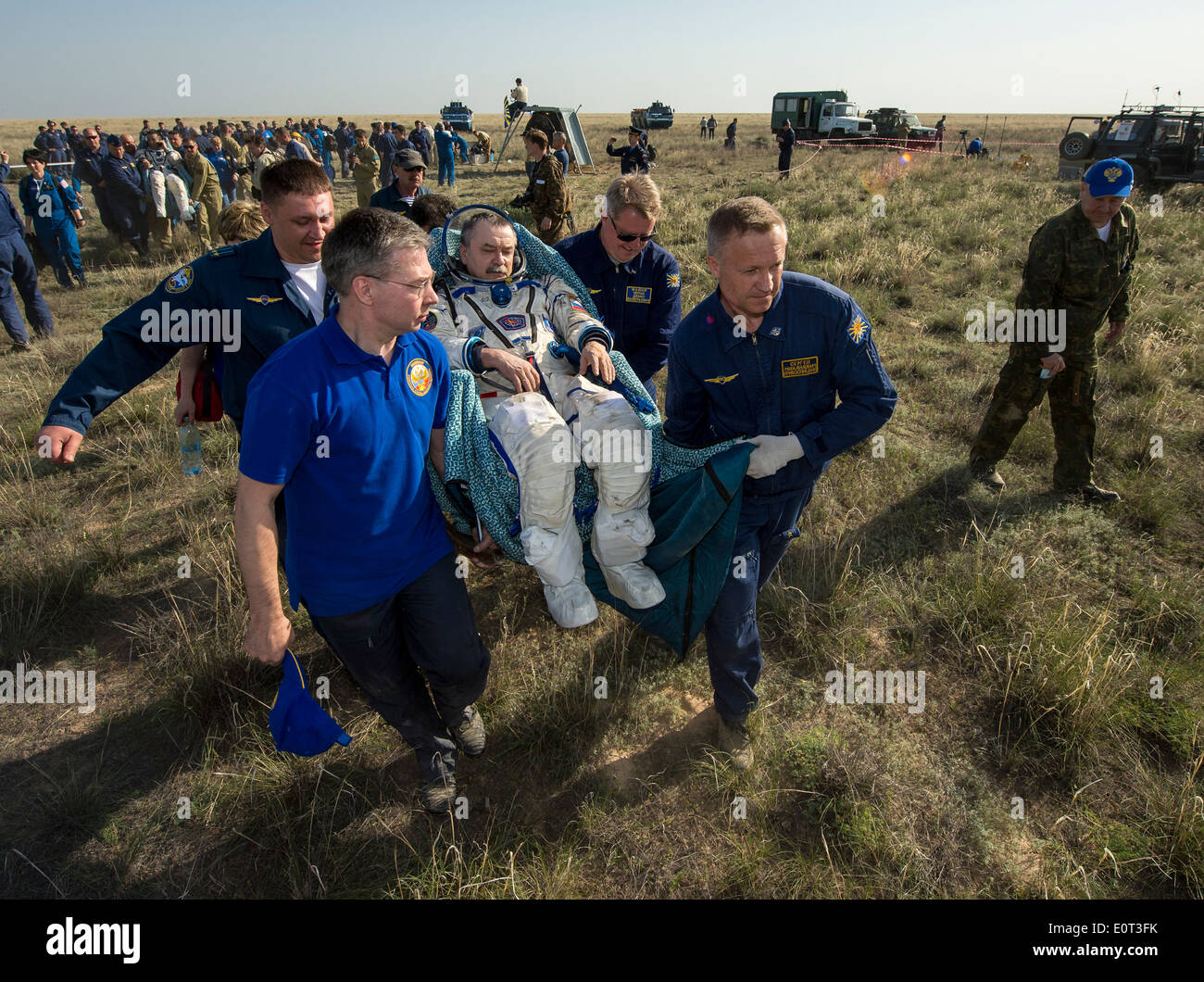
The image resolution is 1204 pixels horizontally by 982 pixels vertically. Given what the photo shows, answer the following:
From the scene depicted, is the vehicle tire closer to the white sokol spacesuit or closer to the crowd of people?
the crowd of people

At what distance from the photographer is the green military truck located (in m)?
34.3

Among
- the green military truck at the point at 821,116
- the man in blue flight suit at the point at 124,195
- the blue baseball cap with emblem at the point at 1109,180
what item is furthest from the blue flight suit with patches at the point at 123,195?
the green military truck at the point at 821,116

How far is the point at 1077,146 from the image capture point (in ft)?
65.4

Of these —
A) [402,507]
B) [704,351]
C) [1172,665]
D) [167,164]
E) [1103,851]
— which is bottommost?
[1103,851]

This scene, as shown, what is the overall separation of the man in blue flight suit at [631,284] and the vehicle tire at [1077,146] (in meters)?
22.0

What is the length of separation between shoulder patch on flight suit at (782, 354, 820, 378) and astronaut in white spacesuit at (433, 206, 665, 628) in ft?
2.31

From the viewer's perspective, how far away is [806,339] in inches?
115

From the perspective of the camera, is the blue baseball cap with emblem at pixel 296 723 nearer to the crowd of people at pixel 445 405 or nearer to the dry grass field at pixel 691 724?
the crowd of people at pixel 445 405

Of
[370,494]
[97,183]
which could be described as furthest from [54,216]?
[370,494]

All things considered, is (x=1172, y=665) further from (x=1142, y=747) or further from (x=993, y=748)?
(x=993, y=748)

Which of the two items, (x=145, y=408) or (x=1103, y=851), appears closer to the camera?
(x=1103, y=851)

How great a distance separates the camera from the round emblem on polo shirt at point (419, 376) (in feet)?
8.51
